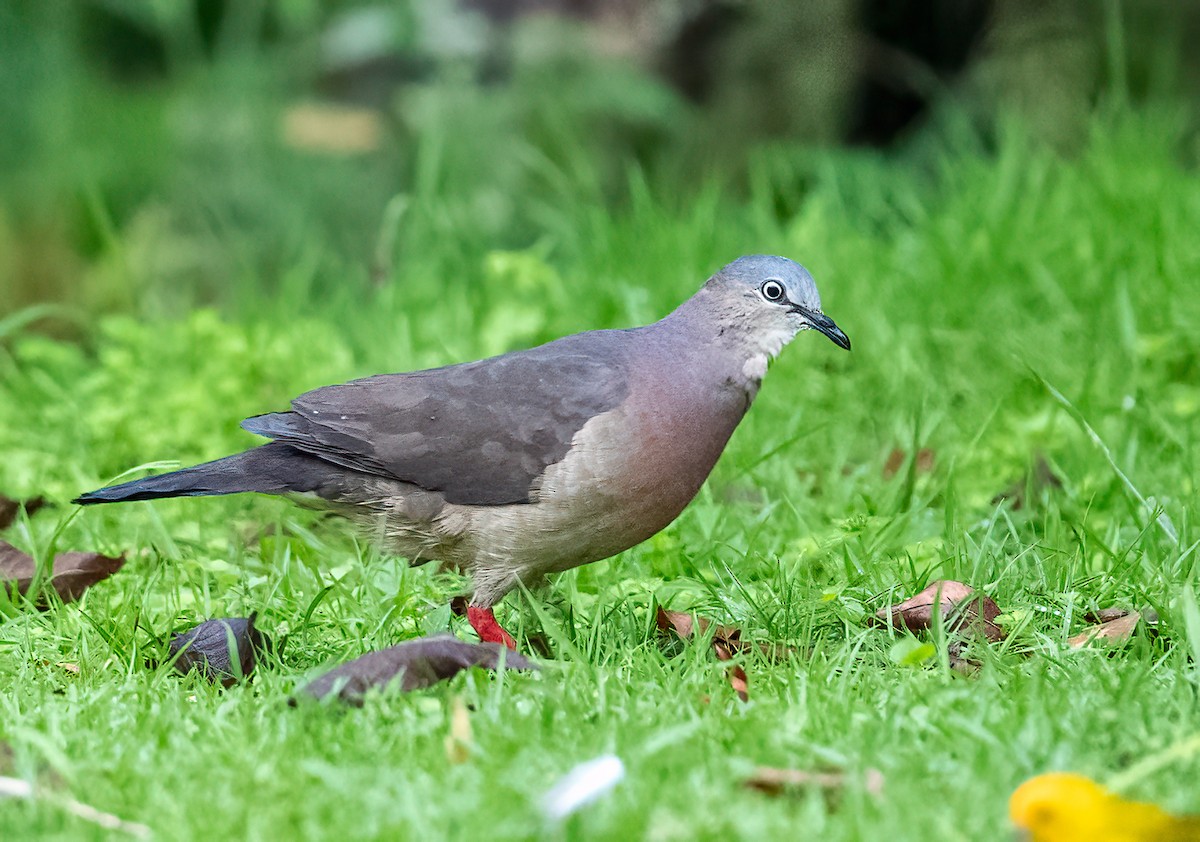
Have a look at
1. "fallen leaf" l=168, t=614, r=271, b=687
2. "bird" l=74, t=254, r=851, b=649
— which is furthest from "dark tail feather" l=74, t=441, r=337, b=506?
"fallen leaf" l=168, t=614, r=271, b=687

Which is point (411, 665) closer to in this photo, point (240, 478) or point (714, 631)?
point (714, 631)

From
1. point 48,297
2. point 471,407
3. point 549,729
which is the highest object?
point 471,407

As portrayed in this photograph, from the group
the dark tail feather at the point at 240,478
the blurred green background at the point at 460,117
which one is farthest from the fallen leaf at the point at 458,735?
the blurred green background at the point at 460,117

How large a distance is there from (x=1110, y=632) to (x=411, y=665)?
4.92 ft

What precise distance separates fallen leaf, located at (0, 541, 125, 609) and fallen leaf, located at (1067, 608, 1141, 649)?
2.33 metres

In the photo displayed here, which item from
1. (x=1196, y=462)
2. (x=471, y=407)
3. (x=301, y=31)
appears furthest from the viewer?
(x=301, y=31)

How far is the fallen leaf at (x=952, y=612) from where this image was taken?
126 inches

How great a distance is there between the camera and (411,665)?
9.31 ft

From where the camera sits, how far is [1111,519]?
3.83 metres

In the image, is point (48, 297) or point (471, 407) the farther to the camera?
point (48, 297)

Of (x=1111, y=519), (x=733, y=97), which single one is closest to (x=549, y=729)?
(x=1111, y=519)

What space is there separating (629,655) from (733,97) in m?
5.12

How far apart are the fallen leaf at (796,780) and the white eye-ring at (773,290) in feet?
5.08

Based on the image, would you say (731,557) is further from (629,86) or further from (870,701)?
(629,86)
